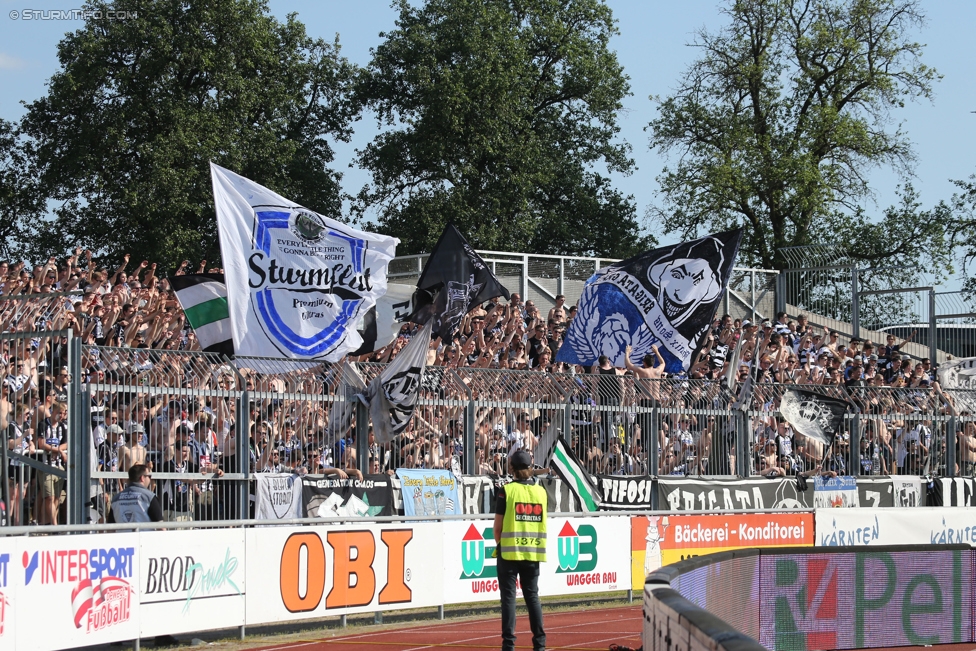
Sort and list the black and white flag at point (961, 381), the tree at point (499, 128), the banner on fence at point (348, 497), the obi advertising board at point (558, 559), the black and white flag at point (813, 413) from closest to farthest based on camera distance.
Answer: the banner on fence at point (348, 497) < the obi advertising board at point (558, 559) < the black and white flag at point (813, 413) < the black and white flag at point (961, 381) < the tree at point (499, 128)

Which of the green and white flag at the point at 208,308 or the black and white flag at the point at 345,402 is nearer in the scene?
the green and white flag at the point at 208,308

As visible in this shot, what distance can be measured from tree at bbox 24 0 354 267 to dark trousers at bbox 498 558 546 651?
2797 centimetres

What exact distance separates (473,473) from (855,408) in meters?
7.61

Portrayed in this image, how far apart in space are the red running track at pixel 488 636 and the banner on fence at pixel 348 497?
→ 1.50 meters

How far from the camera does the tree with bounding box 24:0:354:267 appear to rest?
3838 centimetres

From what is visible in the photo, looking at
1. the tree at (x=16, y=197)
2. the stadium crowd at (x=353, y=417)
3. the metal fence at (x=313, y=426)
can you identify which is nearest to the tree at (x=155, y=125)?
the tree at (x=16, y=197)

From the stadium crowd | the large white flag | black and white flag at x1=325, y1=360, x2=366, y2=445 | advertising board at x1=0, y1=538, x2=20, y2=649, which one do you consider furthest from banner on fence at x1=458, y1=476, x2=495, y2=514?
advertising board at x1=0, y1=538, x2=20, y2=649

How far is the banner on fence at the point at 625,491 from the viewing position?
729 inches

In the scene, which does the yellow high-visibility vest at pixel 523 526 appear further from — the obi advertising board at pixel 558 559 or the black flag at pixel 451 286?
the obi advertising board at pixel 558 559

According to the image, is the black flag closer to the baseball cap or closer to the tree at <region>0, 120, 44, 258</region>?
the baseball cap

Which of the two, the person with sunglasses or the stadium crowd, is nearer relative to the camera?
the person with sunglasses

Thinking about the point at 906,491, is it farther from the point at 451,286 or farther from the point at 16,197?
the point at 16,197

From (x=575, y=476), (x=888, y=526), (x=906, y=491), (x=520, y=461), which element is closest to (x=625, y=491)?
(x=575, y=476)

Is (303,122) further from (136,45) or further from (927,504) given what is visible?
(927,504)
